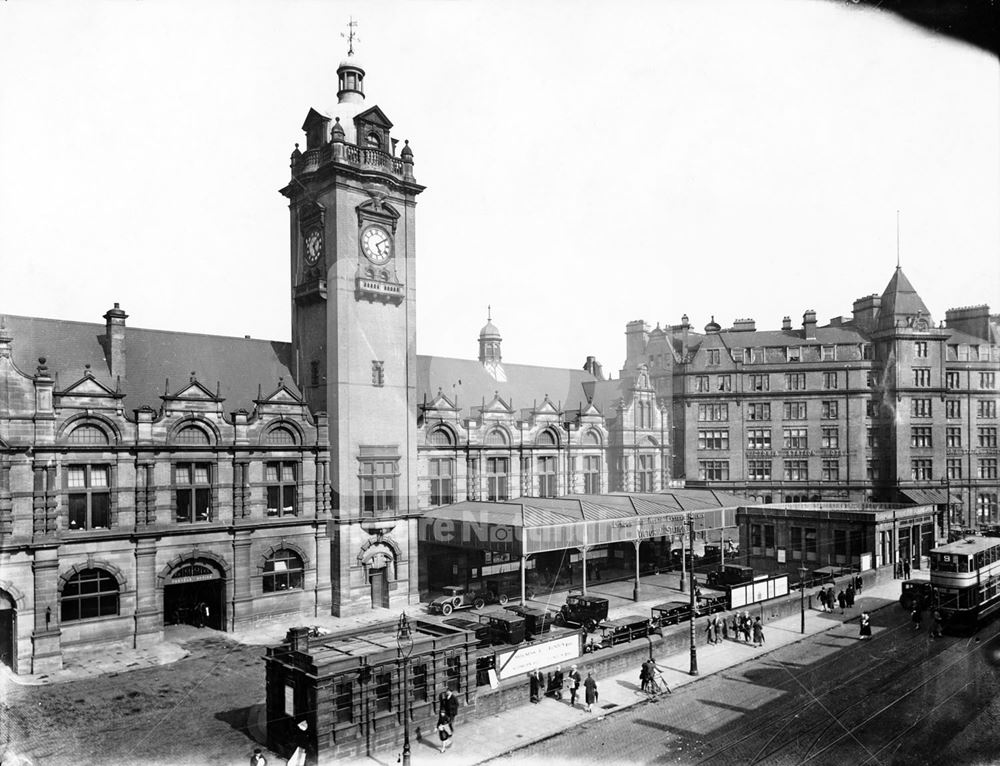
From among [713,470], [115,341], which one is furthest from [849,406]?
[115,341]

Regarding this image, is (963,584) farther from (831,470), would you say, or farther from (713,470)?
(713,470)

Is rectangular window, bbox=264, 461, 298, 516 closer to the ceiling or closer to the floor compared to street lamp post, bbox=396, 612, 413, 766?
closer to the ceiling

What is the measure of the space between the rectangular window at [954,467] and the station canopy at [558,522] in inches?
1144

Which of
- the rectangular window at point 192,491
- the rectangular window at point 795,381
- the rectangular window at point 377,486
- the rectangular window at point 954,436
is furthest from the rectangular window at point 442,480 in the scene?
the rectangular window at point 954,436

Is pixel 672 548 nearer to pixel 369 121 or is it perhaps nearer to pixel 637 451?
pixel 637 451

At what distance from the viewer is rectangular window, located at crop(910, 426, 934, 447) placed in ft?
205

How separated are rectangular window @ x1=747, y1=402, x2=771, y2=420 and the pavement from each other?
21.1m

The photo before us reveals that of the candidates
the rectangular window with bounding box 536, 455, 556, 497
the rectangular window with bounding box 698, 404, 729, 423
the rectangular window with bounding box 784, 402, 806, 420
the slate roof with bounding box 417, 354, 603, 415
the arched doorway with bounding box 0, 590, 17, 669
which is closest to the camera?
the arched doorway with bounding box 0, 590, 17, 669

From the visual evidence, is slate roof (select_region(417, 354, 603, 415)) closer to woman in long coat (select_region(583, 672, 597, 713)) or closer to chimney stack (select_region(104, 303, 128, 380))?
chimney stack (select_region(104, 303, 128, 380))

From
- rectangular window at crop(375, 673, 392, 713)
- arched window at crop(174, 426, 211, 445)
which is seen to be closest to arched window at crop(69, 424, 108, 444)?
arched window at crop(174, 426, 211, 445)

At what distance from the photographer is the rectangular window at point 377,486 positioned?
38875 mm

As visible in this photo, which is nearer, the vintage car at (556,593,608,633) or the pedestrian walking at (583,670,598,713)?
the pedestrian walking at (583,670,598,713)

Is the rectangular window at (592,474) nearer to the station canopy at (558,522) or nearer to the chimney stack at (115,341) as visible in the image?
the station canopy at (558,522)

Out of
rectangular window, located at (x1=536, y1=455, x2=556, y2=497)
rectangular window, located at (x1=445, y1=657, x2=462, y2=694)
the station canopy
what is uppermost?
rectangular window, located at (x1=536, y1=455, x2=556, y2=497)
